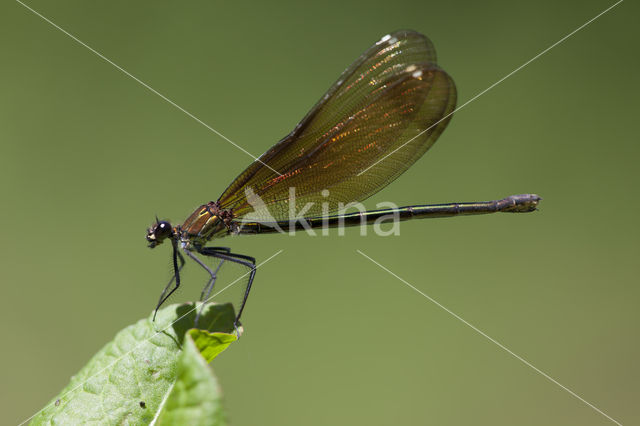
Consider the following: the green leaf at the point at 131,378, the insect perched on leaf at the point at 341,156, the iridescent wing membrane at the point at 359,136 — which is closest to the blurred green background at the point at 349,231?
the insect perched on leaf at the point at 341,156

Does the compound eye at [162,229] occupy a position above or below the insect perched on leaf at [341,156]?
below

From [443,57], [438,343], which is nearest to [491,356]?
[438,343]

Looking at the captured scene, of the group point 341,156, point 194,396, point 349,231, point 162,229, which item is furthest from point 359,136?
point 349,231

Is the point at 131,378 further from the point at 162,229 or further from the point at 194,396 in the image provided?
the point at 162,229

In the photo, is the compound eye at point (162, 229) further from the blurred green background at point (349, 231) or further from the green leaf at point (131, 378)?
the blurred green background at point (349, 231)

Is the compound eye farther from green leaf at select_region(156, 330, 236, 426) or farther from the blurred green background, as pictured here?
the blurred green background

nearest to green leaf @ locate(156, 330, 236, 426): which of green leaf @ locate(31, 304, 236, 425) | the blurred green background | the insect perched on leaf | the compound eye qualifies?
green leaf @ locate(31, 304, 236, 425)
